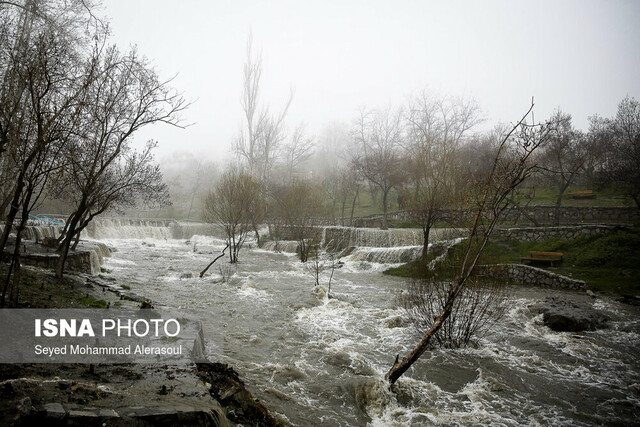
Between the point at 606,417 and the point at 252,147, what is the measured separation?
3861 cm

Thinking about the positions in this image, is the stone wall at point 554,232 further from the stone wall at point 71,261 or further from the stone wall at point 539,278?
the stone wall at point 71,261

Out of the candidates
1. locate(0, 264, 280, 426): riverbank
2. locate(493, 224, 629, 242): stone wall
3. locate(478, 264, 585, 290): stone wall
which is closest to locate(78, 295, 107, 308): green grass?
locate(0, 264, 280, 426): riverbank

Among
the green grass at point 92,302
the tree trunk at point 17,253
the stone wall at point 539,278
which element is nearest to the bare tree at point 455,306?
the stone wall at point 539,278

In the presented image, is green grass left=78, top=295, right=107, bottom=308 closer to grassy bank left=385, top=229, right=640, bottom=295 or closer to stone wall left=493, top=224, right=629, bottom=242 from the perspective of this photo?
grassy bank left=385, top=229, right=640, bottom=295

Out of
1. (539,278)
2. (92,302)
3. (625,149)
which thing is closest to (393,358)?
(92,302)

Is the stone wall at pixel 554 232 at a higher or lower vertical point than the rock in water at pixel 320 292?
higher

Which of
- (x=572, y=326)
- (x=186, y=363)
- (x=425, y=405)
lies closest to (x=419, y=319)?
(x=425, y=405)

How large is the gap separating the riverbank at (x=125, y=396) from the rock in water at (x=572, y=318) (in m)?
8.68

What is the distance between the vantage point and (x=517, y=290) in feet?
46.3

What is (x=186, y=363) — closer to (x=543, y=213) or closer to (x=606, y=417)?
(x=606, y=417)

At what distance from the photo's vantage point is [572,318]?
9.23m

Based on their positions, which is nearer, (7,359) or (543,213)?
(7,359)

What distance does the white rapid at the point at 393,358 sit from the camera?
5.29 m

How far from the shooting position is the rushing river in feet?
17.4
